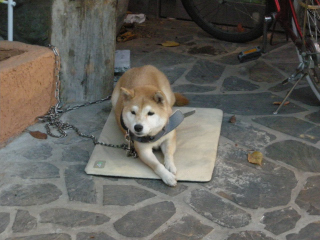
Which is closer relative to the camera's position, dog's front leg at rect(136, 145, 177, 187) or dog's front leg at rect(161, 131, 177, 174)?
dog's front leg at rect(136, 145, 177, 187)

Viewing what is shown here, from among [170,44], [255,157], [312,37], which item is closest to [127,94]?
[255,157]

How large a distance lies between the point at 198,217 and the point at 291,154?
1.29 meters

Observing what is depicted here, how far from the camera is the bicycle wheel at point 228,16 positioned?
6.93 meters

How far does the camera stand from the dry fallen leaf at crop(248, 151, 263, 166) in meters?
4.11

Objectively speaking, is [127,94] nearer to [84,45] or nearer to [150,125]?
[150,125]

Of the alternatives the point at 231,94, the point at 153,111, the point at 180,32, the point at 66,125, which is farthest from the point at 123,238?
the point at 180,32

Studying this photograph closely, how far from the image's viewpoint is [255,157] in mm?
4164

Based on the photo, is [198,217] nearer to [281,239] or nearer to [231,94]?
[281,239]

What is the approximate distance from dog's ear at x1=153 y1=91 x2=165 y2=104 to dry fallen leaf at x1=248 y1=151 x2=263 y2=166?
0.95 m

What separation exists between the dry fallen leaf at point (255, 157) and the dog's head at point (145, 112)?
829 mm

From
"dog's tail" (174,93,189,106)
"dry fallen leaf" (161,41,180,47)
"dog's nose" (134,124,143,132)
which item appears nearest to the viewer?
"dog's nose" (134,124,143,132)

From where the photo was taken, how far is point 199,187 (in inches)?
149

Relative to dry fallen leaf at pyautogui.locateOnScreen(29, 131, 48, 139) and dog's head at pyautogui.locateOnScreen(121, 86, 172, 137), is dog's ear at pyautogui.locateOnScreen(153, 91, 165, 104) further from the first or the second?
dry fallen leaf at pyautogui.locateOnScreen(29, 131, 48, 139)

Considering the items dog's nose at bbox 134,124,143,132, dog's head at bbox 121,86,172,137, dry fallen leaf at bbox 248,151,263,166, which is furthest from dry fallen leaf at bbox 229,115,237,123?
dog's nose at bbox 134,124,143,132
